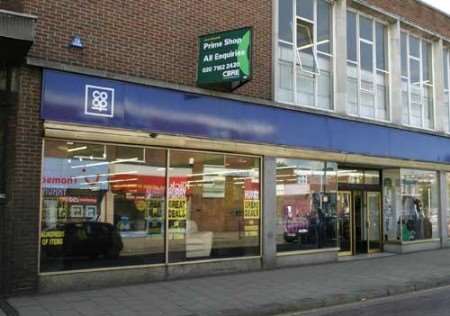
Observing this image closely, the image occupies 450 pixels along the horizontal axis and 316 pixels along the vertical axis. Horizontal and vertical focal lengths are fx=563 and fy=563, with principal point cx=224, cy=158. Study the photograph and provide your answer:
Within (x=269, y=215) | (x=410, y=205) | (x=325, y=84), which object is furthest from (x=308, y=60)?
(x=410, y=205)

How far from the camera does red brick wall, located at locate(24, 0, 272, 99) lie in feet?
34.8

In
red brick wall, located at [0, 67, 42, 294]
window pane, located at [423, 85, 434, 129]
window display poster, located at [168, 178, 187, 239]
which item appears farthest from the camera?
window pane, located at [423, 85, 434, 129]

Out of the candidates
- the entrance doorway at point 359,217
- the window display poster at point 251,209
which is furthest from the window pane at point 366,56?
the window display poster at point 251,209

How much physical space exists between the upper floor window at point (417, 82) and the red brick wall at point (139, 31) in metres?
7.88

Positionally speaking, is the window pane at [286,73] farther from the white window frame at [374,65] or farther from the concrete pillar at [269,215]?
the white window frame at [374,65]

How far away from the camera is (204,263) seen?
41.6ft

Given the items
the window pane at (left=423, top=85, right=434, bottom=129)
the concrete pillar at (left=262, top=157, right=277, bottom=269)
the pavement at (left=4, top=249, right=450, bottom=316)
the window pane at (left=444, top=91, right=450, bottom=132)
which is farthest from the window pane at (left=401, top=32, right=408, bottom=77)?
the concrete pillar at (left=262, top=157, right=277, bottom=269)

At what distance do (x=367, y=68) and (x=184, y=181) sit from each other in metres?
8.64

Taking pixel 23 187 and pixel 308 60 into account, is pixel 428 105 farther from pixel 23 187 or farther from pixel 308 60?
pixel 23 187

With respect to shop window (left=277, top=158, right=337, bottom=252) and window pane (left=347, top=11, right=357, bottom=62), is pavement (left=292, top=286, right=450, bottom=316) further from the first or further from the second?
window pane (left=347, top=11, right=357, bottom=62)

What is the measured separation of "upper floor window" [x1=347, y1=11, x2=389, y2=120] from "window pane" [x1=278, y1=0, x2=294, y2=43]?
2.84 meters

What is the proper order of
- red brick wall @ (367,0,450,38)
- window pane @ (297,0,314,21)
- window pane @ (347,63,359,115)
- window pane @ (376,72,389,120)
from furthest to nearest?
red brick wall @ (367,0,450,38), window pane @ (376,72,389,120), window pane @ (347,63,359,115), window pane @ (297,0,314,21)

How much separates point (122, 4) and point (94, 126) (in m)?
2.70

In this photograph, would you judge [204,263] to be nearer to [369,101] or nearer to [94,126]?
[94,126]
